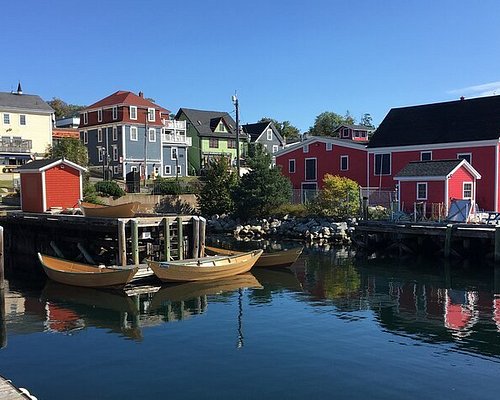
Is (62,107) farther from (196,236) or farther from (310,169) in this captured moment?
(196,236)

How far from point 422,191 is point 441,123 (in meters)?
12.6

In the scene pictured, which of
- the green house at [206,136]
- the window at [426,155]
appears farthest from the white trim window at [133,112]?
the window at [426,155]

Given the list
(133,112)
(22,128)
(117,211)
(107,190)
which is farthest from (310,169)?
(22,128)

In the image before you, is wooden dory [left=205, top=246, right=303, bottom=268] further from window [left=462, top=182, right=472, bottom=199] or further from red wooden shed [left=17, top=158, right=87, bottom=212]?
window [left=462, top=182, right=472, bottom=199]

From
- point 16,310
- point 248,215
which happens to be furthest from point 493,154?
point 16,310

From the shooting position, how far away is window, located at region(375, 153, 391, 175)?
4644 centimetres

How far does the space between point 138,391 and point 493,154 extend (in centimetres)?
3632

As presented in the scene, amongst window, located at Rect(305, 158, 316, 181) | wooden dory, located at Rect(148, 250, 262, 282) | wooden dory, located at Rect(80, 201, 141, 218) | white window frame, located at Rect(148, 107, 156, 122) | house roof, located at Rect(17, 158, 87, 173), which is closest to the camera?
wooden dory, located at Rect(148, 250, 262, 282)

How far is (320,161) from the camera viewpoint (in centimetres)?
5100

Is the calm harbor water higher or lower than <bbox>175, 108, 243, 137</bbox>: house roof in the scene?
lower

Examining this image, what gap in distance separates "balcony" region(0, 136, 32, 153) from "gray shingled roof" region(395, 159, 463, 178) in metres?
43.7

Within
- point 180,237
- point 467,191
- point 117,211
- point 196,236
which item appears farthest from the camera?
point 467,191

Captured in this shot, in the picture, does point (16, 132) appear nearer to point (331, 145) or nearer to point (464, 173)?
point (331, 145)

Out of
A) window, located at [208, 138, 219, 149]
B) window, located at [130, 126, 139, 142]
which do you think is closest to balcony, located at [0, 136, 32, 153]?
window, located at [130, 126, 139, 142]
